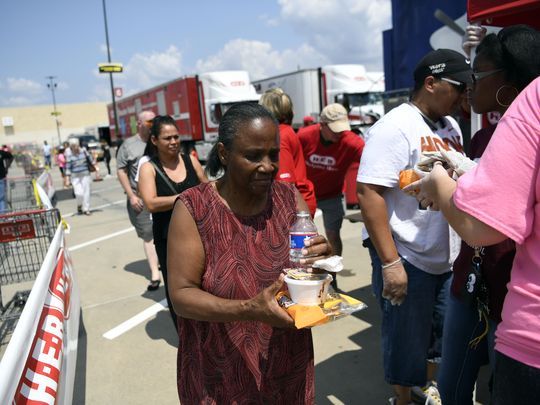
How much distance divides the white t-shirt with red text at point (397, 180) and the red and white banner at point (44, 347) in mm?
1762

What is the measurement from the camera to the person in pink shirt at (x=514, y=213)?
1.19 m

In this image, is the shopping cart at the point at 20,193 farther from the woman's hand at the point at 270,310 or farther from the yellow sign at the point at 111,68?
the yellow sign at the point at 111,68

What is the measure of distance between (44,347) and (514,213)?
7.34 feet

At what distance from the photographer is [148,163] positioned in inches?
151

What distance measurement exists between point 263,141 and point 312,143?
3116mm

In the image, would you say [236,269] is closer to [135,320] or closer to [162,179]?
[162,179]

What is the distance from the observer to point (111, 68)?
955 inches

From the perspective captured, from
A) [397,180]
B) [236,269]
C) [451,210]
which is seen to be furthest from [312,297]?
[397,180]

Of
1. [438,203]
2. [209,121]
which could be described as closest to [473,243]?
[438,203]

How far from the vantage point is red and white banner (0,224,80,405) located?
5.86 ft

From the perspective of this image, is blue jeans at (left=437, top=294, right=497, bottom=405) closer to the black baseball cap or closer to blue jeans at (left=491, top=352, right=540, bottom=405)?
blue jeans at (left=491, top=352, right=540, bottom=405)

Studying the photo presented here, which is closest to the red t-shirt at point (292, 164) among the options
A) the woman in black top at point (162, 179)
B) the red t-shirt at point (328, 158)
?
the woman in black top at point (162, 179)

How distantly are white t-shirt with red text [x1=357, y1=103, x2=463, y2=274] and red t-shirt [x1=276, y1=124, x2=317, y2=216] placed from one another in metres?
1.27

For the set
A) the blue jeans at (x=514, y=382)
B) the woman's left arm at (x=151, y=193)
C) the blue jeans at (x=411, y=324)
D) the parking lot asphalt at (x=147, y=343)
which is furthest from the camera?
the woman's left arm at (x=151, y=193)
